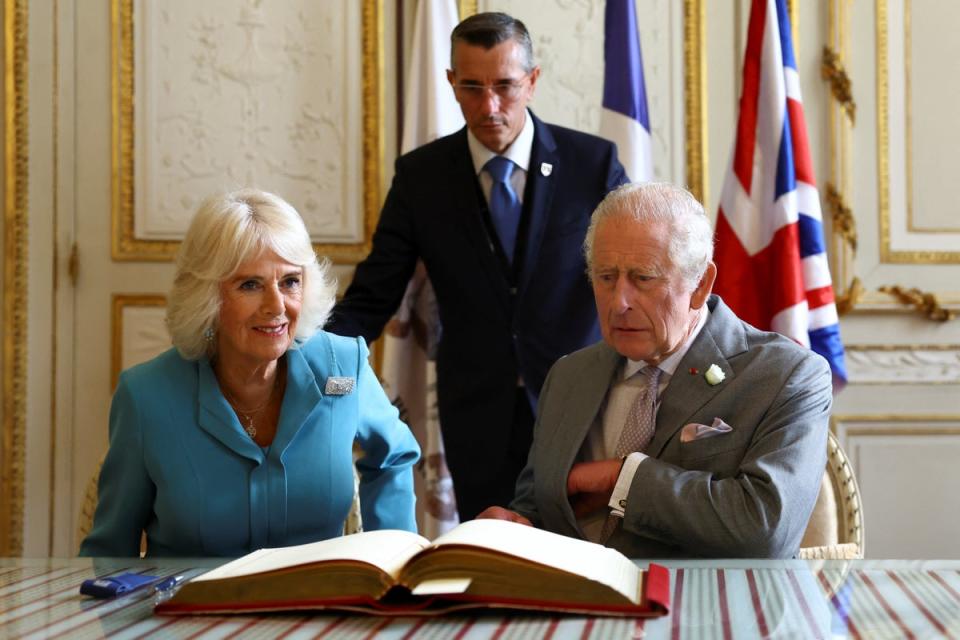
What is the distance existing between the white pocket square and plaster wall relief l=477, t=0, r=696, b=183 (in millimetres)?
2321

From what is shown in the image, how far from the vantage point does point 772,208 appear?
3816 mm

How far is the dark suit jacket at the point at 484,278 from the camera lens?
3.21 meters

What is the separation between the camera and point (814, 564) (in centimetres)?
167

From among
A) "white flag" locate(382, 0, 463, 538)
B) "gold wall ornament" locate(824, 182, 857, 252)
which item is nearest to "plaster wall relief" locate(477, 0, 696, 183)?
"white flag" locate(382, 0, 463, 538)

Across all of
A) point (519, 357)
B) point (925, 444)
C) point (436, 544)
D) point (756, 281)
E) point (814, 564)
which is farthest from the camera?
point (925, 444)

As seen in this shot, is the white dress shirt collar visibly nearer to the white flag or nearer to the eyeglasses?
the eyeglasses

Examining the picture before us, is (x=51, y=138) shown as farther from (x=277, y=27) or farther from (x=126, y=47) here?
(x=277, y=27)

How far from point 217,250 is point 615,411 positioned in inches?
32.6

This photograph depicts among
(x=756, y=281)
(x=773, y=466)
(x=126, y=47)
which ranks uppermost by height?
(x=126, y=47)

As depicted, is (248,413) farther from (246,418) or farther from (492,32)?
(492,32)

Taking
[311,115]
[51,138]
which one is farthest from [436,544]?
[51,138]

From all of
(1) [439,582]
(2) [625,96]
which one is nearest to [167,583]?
(1) [439,582]

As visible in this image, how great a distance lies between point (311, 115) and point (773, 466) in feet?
9.06

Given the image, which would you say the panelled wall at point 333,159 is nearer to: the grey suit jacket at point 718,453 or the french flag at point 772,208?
the french flag at point 772,208
